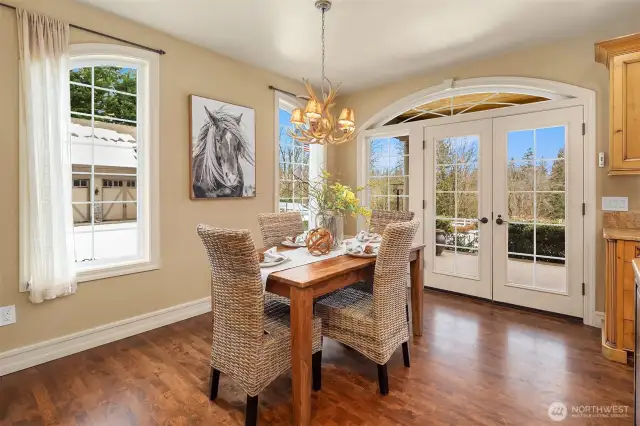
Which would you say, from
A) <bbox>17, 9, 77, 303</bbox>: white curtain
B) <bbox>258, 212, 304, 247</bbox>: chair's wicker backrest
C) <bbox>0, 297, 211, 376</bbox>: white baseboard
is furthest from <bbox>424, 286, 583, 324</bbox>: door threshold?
<bbox>17, 9, 77, 303</bbox>: white curtain

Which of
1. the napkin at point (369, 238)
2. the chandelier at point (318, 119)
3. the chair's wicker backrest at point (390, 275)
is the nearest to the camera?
the chair's wicker backrest at point (390, 275)

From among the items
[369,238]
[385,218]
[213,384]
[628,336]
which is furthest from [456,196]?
[213,384]

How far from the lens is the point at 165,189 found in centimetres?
326

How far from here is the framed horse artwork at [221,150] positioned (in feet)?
11.3

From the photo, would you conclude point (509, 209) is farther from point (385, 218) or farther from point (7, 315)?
point (7, 315)

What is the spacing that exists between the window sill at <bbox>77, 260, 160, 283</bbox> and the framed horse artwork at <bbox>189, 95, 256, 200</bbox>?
2.54ft

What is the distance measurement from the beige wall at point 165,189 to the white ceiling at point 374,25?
169 millimetres

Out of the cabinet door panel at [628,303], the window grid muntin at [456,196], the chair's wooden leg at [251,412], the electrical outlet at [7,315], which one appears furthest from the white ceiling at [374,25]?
the chair's wooden leg at [251,412]

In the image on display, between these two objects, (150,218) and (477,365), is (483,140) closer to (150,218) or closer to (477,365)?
(477,365)

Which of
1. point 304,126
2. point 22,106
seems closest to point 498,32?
point 304,126

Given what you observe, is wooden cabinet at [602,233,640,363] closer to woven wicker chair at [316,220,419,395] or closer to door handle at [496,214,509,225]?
door handle at [496,214,509,225]

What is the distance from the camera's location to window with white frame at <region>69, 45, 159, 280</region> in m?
2.84

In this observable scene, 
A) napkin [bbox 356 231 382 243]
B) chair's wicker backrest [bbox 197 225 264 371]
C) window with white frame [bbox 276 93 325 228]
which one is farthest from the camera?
window with white frame [bbox 276 93 325 228]

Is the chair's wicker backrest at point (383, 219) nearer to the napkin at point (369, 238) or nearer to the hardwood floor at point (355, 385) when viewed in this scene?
the napkin at point (369, 238)
